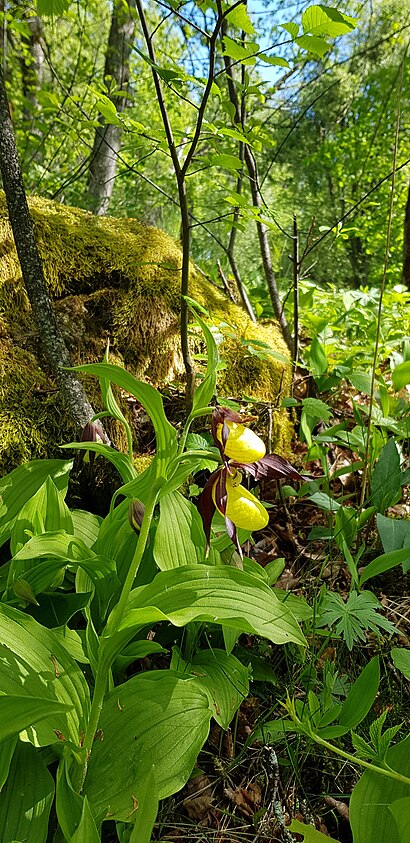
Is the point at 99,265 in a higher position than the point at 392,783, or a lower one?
higher

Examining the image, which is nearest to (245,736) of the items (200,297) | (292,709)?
(292,709)

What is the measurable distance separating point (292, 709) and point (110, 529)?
0.60 m

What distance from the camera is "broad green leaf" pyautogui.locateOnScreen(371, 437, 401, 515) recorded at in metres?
1.85

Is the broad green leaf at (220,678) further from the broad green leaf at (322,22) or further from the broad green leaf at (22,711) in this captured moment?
the broad green leaf at (322,22)

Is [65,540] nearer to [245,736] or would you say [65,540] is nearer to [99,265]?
[245,736]

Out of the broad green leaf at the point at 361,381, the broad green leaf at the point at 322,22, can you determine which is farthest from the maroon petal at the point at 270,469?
the broad green leaf at the point at 361,381

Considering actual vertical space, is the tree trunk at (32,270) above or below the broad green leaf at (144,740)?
above

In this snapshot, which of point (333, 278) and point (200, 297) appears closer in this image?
point (200, 297)

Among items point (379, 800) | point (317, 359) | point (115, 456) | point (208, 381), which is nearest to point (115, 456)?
point (115, 456)

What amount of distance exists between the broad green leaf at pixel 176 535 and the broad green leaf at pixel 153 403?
20 centimetres

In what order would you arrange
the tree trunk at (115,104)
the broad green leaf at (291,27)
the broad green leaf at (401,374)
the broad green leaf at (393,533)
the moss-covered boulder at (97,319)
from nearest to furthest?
1. the broad green leaf at (291,27)
2. the broad green leaf at (393,533)
3. the moss-covered boulder at (97,319)
4. the broad green leaf at (401,374)
5. the tree trunk at (115,104)

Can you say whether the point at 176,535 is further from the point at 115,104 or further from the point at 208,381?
the point at 115,104

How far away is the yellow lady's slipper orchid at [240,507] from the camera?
1.10 meters

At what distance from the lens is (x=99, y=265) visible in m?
2.40
